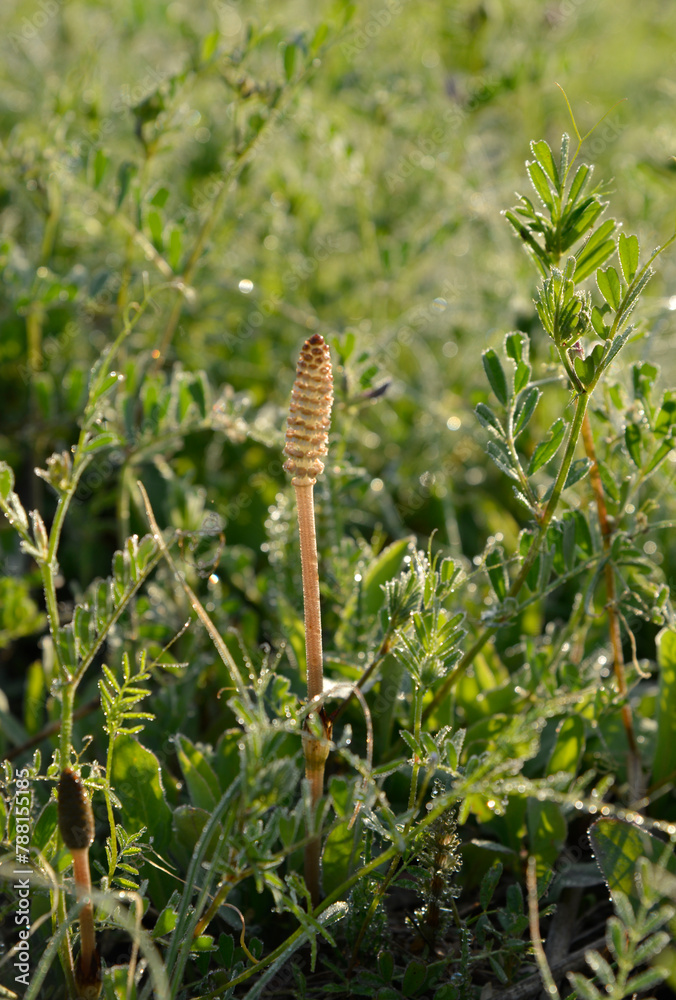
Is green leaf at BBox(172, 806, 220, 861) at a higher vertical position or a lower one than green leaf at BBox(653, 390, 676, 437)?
lower

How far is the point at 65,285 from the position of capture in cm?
227

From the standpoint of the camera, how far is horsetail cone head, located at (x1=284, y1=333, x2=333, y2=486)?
3.86ft

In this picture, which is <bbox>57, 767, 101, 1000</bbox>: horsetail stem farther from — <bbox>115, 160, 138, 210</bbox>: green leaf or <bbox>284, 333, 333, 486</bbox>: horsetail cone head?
<bbox>115, 160, 138, 210</bbox>: green leaf

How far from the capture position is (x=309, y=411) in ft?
3.93

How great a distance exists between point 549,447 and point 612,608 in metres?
0.40

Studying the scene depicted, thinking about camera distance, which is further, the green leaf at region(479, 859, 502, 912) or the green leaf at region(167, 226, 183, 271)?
the green leaf at region(167, 226, 183, 271)

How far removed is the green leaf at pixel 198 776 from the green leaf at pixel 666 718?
32.5 inches

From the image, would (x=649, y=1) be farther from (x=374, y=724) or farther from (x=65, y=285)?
(x=374, y=724)

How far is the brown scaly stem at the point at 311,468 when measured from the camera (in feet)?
3.87

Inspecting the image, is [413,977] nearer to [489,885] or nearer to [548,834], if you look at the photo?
[489,885]

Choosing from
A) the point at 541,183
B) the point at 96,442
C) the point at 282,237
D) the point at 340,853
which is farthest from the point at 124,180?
the point at 340,853

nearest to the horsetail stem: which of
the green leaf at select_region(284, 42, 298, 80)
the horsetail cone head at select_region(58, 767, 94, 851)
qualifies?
the horsetail cone head at select_region(58, 767, 94, 851)

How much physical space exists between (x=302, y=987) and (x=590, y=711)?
68 centimetres

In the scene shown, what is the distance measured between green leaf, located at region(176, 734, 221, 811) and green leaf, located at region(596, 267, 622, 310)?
1.00 meters
